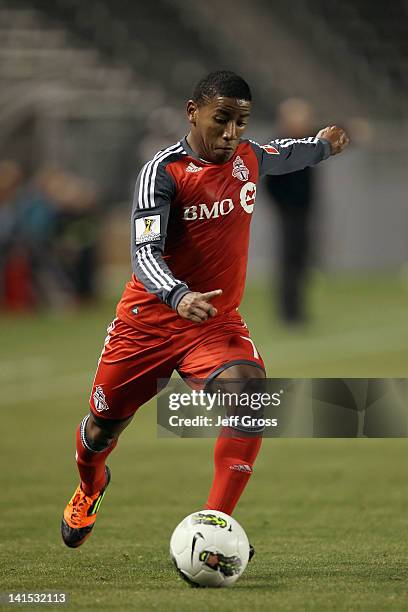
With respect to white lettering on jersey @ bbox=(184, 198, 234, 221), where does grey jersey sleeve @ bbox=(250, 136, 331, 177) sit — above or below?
above

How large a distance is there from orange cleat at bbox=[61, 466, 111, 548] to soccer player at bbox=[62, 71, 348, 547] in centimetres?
45

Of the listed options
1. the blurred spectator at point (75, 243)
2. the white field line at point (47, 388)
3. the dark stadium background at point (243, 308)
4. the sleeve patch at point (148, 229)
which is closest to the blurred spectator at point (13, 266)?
the dark stadium background at point (243, 308)

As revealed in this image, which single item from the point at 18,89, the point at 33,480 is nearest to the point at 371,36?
the point at 18,89

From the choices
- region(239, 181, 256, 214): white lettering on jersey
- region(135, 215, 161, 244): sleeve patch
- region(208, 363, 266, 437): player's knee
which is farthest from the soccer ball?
region(239, 181, 256, 214): white lettering on jersey

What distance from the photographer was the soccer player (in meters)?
6.07

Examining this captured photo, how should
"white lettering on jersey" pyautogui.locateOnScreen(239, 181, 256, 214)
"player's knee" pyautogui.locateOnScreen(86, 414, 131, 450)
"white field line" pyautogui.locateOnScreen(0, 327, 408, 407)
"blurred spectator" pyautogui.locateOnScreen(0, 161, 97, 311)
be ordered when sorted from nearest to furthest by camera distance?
1. "white lettering on jersey" pyautogui.locateOnScreen(239, 181, 256, 214)
2. "player's knee" pyautogui.locateOnScreen(86, 414, 131, 450)
3. "white field line" pyautogui.locateOnScreen(0, 327, 408, 407)
4. "blurred spectator" pyautogui.locateOnScreen(0, 161, 97, 311)

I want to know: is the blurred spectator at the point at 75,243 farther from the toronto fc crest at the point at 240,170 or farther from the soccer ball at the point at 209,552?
the soccer ball at the point at 209,552

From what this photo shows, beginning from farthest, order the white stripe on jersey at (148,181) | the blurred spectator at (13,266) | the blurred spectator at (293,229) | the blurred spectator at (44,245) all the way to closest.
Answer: the blurred spectator at (44,245)
the blurred spectator at (13,266)
the blurred spectator at (293,229)
the white stripe on jersey at (148,181)

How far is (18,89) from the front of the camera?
2781 centimetres

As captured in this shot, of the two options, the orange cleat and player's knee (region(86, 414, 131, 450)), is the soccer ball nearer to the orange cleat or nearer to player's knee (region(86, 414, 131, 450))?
player's knee (region(86, 414, 131, 450))

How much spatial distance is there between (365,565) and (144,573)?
1.03 metres

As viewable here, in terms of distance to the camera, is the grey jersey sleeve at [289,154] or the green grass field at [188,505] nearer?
the green grass field at [188,505]

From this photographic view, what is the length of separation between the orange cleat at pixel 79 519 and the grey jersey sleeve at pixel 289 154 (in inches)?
77.2

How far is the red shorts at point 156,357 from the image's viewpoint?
6.25 m
